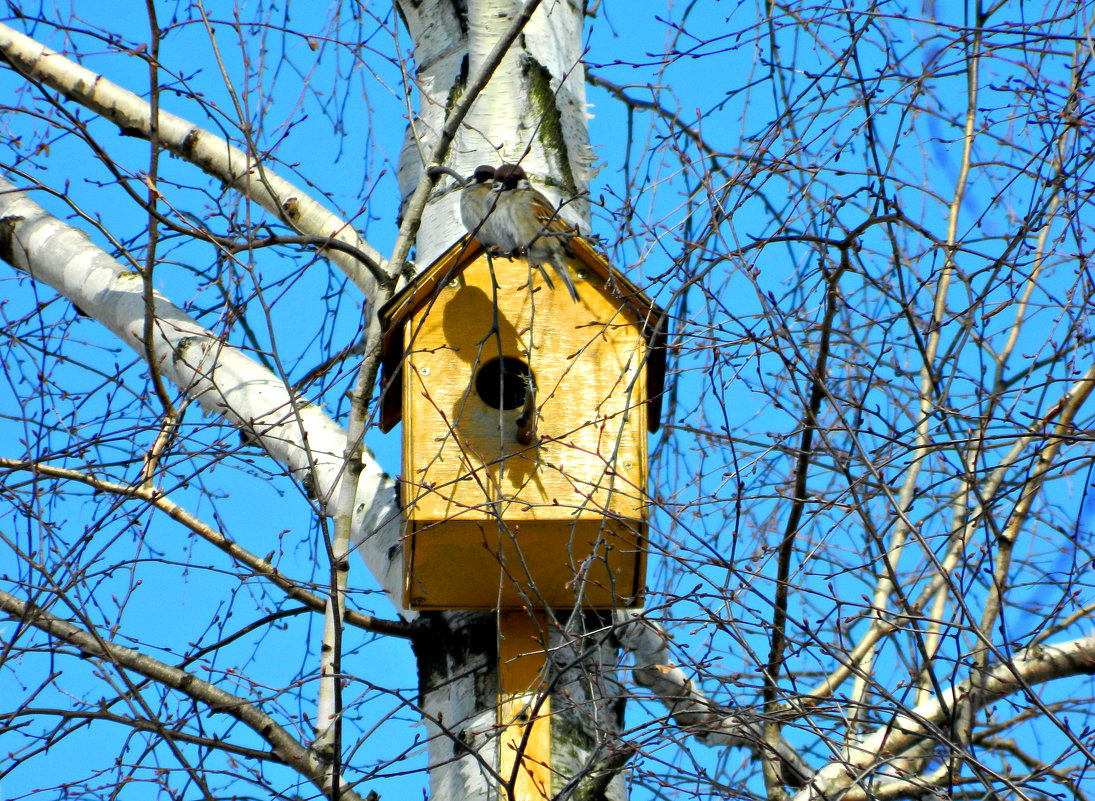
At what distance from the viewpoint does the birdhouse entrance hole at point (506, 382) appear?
2.94 meters

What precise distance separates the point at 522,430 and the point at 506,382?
0.99 feet

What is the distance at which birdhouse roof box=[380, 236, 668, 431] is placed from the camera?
112 inches

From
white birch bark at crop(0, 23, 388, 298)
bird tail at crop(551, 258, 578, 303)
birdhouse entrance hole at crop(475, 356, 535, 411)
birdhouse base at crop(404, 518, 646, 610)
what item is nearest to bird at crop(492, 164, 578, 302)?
bird tail at crop(551, 258, 578, 303)

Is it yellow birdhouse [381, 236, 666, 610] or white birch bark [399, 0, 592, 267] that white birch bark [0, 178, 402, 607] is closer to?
yellow birdhouse [381, 236, 666, 610]

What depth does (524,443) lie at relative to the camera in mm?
2771

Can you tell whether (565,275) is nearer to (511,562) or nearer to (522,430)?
(522,430)

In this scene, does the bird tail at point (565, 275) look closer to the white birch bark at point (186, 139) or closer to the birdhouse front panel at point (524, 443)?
the birdhouse front panel at point (524, 443)

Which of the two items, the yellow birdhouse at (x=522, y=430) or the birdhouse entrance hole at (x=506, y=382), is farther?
the birdhouse entrance hole at (x=506, y=382)

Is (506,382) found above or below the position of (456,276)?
below

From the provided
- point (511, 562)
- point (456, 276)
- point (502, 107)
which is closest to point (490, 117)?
point (502, 107)

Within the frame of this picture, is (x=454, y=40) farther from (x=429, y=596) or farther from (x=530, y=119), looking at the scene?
(x=429, y=596)

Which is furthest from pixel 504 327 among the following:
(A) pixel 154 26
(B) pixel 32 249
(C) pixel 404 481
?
(B) pixel 32 249

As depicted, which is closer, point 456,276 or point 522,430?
point 522,430

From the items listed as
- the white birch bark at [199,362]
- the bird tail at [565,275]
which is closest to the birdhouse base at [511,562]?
the white birch bark at [199,362]
